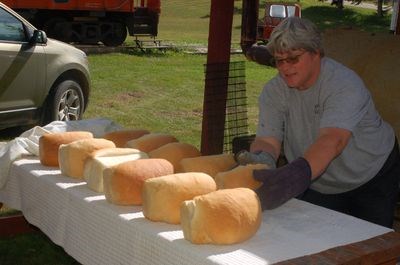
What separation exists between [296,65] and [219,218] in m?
0.86

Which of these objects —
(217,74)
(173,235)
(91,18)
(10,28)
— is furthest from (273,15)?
(173,235)

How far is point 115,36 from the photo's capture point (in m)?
18.5

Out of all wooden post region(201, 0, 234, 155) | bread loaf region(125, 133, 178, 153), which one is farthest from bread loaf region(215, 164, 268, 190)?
wooden post region(201, 0, 234, 155)

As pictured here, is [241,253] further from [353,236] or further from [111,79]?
[111,79]

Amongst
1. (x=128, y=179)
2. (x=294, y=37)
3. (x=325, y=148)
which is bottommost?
(x=128, y=179)

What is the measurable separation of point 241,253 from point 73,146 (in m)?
1.02

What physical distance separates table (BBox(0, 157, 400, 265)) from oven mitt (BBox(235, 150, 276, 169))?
0.68 feet

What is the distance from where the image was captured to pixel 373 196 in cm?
301

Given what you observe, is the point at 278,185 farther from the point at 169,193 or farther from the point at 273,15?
the point at 273,15

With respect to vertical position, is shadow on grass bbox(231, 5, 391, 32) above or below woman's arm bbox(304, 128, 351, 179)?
above

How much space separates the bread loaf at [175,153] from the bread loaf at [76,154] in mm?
217

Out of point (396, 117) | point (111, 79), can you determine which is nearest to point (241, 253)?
point (396, 117)

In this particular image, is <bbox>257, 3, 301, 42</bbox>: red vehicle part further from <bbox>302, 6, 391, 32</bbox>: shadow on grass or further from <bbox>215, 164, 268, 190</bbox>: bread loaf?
<bbox>215, 164, 268, 190</bbox>: bread loaf

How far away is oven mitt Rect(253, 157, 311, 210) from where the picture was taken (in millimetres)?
2197
